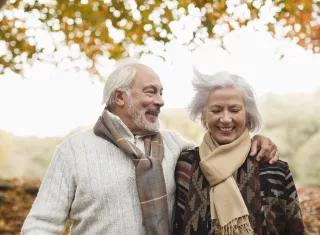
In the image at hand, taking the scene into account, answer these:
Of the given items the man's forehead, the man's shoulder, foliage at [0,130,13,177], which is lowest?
the man's shoulder

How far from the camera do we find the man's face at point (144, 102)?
2.80m

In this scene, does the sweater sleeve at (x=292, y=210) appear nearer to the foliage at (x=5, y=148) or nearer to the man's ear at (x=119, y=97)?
the man's ear at (x=119, y=97)

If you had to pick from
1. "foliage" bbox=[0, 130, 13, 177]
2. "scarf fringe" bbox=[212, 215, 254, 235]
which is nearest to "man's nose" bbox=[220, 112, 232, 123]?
"scarf fringe" bbox=[212, 215, 254, 235]

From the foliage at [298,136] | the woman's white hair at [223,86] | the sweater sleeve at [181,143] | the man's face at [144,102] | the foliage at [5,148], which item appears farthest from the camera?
the foliage at [5,148]

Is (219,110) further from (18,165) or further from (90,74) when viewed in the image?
(18,165)

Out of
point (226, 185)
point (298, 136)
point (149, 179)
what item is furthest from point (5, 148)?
point (226, 185)

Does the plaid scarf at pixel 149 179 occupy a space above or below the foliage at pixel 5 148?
below

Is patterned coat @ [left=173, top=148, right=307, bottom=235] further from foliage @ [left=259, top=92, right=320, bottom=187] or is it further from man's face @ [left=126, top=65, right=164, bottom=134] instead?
foliage @ [left=259, top=92, right=320, bottom=187]

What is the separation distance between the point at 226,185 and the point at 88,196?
77 cm

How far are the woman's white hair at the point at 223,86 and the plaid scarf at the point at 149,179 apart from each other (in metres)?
0.38

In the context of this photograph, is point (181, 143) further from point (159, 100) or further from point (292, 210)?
point (292, 210)

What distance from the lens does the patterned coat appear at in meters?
2.46

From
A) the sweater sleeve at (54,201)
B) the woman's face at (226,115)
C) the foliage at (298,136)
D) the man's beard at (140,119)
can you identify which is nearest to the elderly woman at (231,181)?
the woman's face at (226,115)

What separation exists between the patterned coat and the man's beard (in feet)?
1.35
